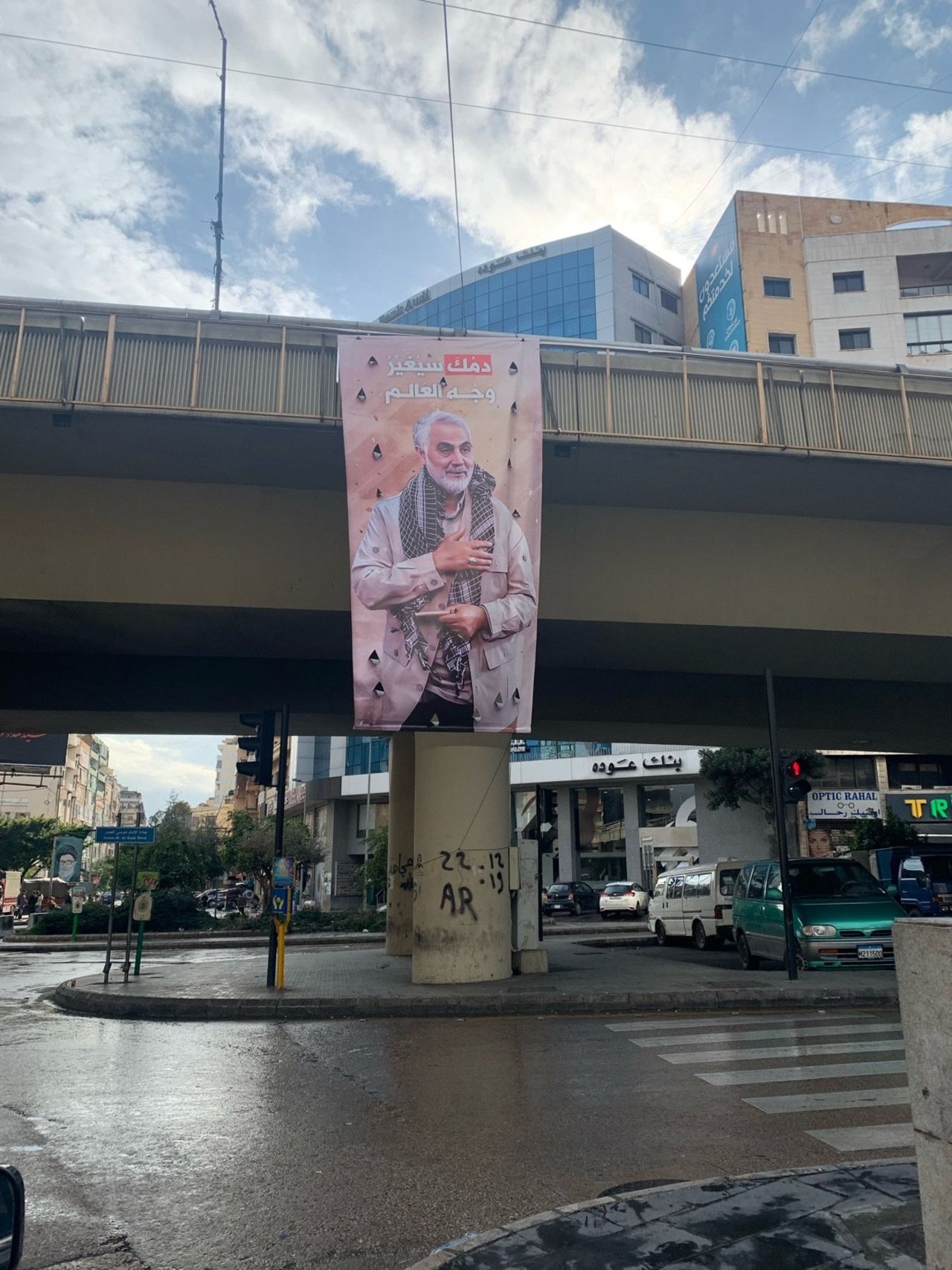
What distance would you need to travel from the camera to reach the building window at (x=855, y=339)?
2025 inches

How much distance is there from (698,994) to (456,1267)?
9320 millimetres

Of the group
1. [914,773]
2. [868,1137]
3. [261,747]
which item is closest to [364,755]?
[914,773]

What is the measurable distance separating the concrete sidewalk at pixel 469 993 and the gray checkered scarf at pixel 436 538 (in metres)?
4.23

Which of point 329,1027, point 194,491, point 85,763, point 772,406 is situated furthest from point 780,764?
point 85,763

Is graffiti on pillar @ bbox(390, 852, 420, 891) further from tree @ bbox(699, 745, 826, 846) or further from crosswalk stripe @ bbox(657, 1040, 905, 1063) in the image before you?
tree @ bbox(699, 745, 826, 846)

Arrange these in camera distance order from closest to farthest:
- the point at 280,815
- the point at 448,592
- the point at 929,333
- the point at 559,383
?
the point at 448,592 < the point at 559,383 < the point at 280,815 < the point at 929,333

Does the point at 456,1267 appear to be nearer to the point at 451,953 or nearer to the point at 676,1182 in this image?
the point at 676,1182

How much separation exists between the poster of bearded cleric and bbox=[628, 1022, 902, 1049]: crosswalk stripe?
14.7 ft

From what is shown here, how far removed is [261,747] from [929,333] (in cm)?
4872

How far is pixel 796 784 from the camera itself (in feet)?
48.8

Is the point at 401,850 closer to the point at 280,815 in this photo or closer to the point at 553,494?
the point at 280,815

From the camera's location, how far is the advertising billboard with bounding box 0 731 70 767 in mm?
36688

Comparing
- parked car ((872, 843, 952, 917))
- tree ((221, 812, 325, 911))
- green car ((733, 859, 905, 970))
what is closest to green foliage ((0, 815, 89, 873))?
tree ((221, 812, 325, 911))

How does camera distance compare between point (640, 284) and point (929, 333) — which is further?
point (640, 284)
